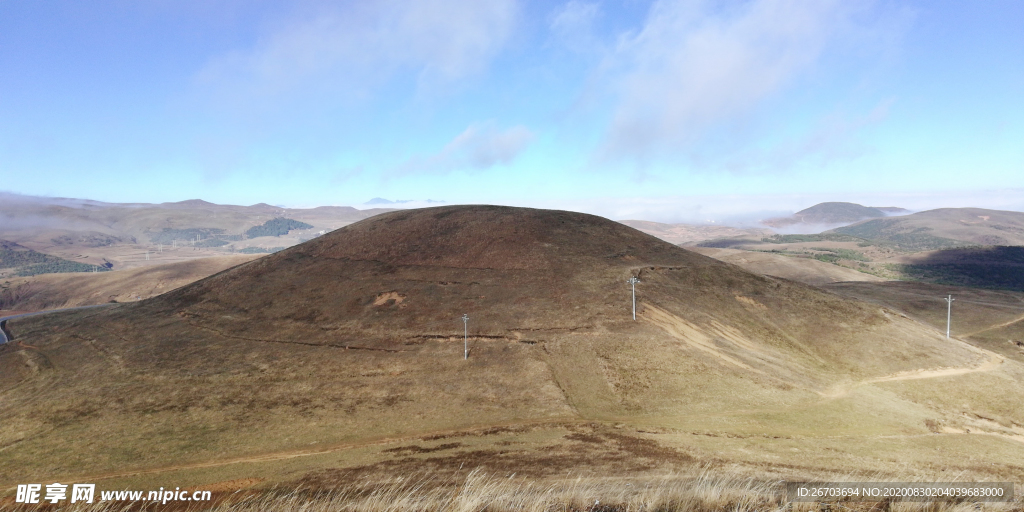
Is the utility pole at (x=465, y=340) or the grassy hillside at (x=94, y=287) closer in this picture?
the utility pole at (x=465, y=340)

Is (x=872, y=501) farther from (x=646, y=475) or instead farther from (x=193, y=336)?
(x=193, y=336)

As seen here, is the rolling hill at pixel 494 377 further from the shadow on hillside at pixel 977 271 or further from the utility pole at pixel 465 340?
the shadow on hillside at pixel 977 271

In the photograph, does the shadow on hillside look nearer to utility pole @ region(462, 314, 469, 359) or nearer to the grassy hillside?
utility pole @ region(462, 314, 469, 359)

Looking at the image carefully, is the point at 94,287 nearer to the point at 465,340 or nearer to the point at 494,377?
the point at 465,340

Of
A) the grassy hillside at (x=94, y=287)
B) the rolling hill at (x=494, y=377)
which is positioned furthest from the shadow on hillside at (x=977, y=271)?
the grassy hillside at (x=94, y=287)

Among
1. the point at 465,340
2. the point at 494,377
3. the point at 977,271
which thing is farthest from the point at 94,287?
the point at 977,271

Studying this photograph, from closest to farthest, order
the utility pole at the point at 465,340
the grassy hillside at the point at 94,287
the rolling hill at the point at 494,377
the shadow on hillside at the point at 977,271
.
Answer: the rolling hill at the point at 494,377, the utility pole at the point at 465,340, the grassy hillside at the point at 94,287, the shadow on hillside at the point at 977,271

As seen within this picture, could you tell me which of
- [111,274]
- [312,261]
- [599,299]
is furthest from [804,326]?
[111,274]

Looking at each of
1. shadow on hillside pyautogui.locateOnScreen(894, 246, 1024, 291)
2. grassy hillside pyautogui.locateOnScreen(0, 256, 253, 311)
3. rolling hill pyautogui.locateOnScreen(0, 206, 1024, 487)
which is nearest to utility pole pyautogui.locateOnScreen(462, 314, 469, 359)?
rolling hill pyautogui.locateOnScreen(0, 206, 1024, 487)
